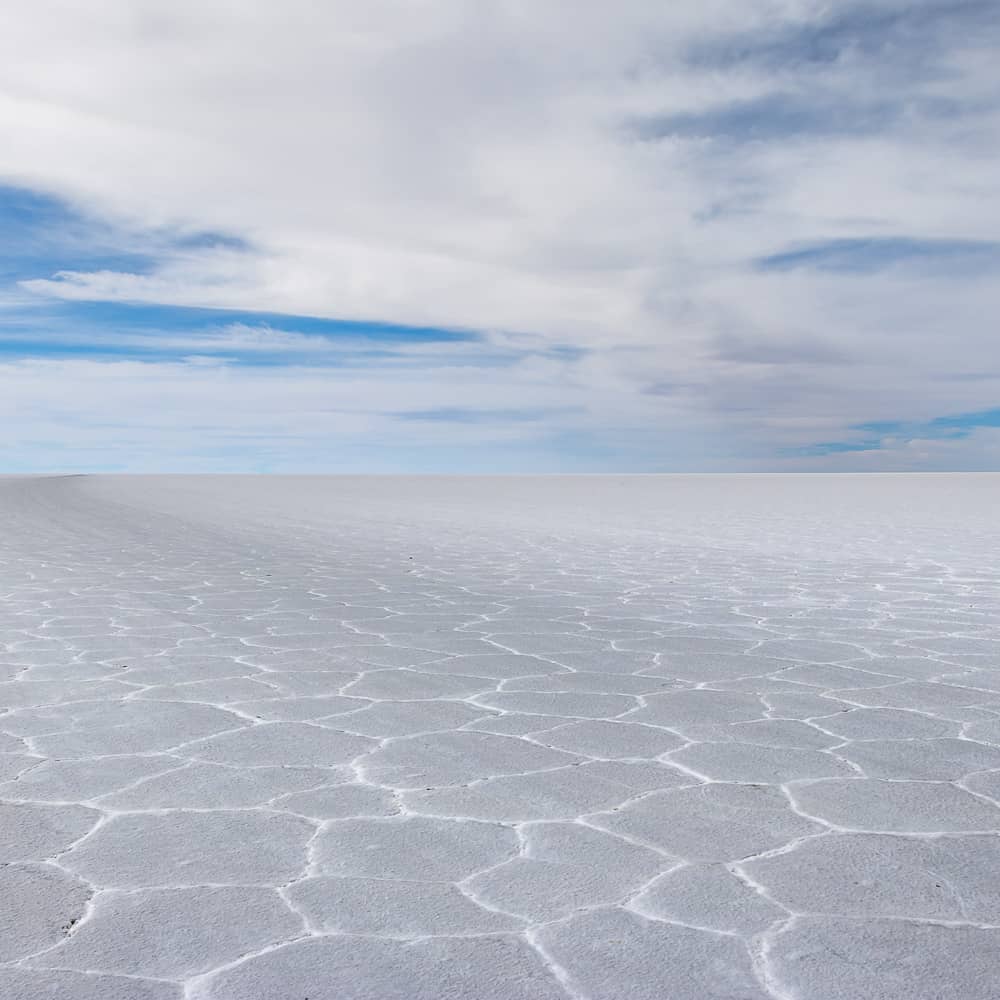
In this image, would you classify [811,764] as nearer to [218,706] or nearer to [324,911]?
[324,911]

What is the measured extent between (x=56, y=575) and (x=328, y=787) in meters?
6.65

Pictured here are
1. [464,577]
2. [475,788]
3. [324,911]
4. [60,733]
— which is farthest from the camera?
[464,577]

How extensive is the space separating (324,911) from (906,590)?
6.61 meters

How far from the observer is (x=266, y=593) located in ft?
25.9

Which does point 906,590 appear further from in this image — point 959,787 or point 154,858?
point 154,858

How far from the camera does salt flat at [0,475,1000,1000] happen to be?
83.5 inches

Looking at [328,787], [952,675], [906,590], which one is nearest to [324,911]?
[328,787]

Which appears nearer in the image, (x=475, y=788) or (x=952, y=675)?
(x=475, y=788)

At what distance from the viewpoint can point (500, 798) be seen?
3.11m

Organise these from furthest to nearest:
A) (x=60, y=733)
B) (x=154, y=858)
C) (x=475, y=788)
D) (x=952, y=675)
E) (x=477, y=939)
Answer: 1. (x=952, y=675)
2. (x=60, y=733)
3. (x=475, y=788)
4. (x=154, y=858)
5. (x=477, y=939)

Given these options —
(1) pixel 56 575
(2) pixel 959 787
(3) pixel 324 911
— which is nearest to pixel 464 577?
(1) pixel 56 575

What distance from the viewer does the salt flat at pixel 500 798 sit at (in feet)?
6.96

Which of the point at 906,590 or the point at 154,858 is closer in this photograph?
the point at 154,858

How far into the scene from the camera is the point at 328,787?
3.21 metres
